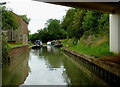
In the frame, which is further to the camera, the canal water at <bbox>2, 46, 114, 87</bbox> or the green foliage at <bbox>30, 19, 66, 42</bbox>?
the green foliage at <bbox>30, 19, 66, 42</bbox>

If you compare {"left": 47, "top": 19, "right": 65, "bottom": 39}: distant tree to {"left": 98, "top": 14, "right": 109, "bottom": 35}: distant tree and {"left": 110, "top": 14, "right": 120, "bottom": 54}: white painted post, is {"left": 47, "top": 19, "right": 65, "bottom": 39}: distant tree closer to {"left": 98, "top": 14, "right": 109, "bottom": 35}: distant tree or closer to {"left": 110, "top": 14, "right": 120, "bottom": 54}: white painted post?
{"left": 98, "top": 14, "right": 109, "bottom": 35}: distant tree

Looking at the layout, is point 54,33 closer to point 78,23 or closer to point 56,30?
point 56,30

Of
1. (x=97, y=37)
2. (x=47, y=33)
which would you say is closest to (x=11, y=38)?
(x=97, y=37)

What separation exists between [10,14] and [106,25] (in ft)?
30.9

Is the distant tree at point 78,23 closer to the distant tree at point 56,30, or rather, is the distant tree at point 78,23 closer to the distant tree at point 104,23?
the distant tree at point 104,23

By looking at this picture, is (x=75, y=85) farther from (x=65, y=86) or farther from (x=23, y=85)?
(x=23, y=85)

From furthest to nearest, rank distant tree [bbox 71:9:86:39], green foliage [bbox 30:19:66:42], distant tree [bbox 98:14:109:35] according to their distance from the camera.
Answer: green foliage [bbox 30:19:66:42]
distant tree [bbox 71:9:86:39]
distant tree [bbox 98:14:109:35]

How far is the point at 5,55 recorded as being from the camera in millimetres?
10922

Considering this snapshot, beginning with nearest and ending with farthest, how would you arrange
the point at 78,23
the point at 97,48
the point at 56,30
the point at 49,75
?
1. the point at 49,75
2. the point at 97,48
3. the point at 78,23
4. the point at 56,30

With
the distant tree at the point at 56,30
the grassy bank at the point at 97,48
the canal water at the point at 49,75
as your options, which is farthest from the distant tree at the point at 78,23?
the distant tree at the point at 56,30

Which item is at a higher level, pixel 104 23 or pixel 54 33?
pixel 54 33

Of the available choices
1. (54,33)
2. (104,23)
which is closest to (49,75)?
(104,23)

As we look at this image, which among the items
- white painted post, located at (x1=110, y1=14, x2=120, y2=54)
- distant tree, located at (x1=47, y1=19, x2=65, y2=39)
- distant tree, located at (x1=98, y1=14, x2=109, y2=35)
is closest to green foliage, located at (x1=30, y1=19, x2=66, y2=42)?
distant tree, located at (x1=47, y1=19, x2=65, y2=39)

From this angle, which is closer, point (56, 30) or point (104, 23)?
point (104, 23)
